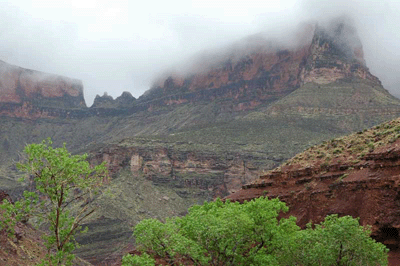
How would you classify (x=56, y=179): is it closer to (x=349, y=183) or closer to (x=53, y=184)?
(x=53, y=184)

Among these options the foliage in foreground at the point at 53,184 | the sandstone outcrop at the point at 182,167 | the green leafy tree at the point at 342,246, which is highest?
the foliage in foreground at the point at 53,184

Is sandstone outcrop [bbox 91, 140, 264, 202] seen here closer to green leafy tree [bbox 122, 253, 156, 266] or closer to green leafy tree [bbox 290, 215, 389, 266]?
green leafy tree [bbox 290, 215, 389, 266]

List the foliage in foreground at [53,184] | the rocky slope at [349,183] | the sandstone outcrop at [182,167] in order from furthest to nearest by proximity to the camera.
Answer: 1. the sandstone outcrop at [182,167]
2. the rocky slope at [349,183]
3. the foliage in foreground at [53,184]

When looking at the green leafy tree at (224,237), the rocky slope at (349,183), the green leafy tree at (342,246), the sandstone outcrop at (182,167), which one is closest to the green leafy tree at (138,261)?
the green leafy tree at (224,237)

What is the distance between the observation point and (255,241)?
24.7 metres

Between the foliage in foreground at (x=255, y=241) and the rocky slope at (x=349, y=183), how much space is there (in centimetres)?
666

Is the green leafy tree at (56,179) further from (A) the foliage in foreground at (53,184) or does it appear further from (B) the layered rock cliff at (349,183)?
(B) the layered rock cliff at (349,183)

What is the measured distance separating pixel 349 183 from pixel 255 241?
11.9 meters

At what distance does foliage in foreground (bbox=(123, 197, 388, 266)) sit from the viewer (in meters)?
21.7

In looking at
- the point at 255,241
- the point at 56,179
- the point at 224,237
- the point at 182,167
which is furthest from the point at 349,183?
the point at 182,167

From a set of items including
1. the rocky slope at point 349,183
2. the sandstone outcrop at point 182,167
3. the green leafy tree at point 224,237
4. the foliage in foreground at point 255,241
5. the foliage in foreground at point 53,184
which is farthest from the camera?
the sandstone outcrop at point 182,167

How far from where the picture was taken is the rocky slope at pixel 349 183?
2961 cm

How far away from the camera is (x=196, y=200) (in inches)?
5423

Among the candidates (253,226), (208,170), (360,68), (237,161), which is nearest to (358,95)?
(360,68)
